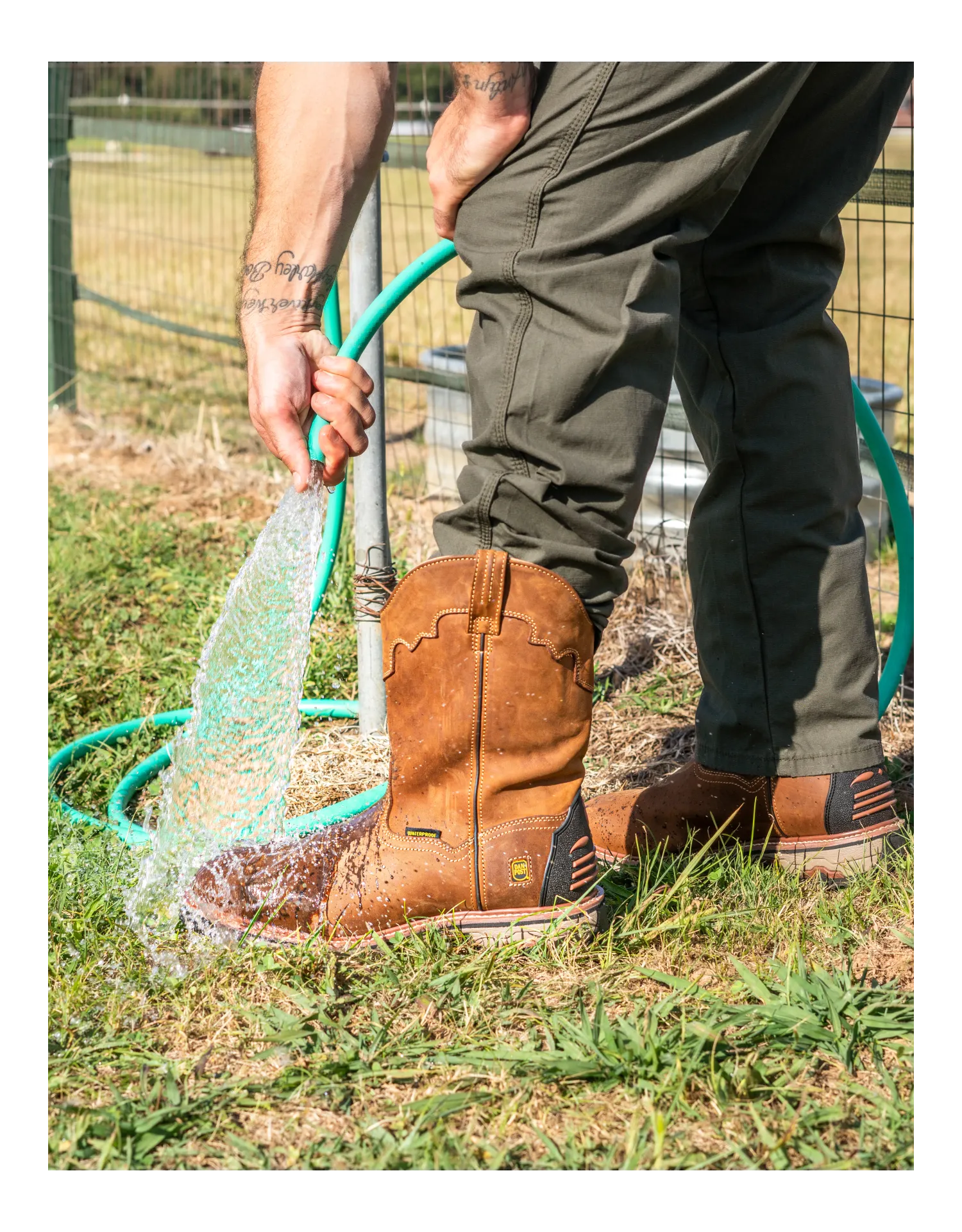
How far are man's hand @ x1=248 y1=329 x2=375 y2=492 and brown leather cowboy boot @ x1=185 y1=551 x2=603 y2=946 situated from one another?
0.21 metres

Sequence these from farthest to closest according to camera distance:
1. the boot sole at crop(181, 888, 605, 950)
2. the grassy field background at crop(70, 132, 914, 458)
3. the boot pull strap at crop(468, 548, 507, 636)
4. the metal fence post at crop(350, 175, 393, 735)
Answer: the grassy field background at crop(70, 132, 914, 458) → the metal fence post at crop(350, 175, 393, 735) → the boot sole at crop(181, 888, 605, 950) → the boot pull strap at crop(468, 548, 507, 636)

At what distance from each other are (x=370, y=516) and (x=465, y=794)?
1031 millimetres

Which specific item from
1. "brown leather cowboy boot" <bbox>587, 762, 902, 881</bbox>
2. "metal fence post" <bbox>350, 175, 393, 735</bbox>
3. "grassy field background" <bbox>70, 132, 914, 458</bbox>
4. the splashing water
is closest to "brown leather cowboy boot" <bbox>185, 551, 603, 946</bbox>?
the splashing water

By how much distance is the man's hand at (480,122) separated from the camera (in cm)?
142

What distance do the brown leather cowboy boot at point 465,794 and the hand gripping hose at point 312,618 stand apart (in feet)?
1.37

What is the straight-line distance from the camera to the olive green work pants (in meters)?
1.44

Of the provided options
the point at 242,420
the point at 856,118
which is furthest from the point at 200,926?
the point at 242,420

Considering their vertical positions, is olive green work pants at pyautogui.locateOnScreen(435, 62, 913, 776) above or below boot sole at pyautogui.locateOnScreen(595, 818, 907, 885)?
above

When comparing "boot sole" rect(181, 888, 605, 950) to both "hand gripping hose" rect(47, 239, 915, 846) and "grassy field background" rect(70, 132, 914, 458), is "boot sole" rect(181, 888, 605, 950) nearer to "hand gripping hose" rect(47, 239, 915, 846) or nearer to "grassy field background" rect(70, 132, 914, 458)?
"hand gripping hose" rect(47, 239, 915, 846)

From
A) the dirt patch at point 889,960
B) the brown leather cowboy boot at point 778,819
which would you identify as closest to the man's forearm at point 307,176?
the brown leather cowboy boot at point 778,819

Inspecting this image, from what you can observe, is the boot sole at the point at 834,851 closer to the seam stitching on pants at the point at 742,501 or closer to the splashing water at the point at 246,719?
the seam stitching on pants at the point at 742,501

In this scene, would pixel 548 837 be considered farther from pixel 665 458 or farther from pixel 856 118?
pixel 665 458

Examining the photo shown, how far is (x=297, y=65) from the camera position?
4.90 ft

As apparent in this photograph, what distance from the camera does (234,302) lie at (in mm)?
4211
